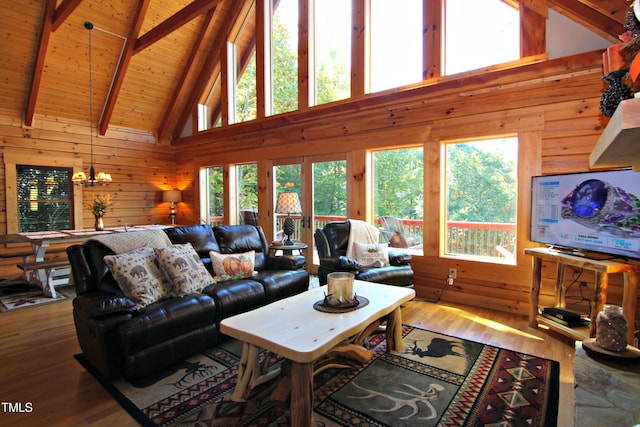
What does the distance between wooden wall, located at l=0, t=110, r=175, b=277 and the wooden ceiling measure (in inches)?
7.8

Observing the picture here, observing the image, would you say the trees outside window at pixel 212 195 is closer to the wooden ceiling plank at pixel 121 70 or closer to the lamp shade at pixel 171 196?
the lamp shade at pixel 171 196

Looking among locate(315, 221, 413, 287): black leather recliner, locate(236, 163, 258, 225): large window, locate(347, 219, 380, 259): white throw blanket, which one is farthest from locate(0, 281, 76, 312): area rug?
locate(347, 219, 380, 259): white throw blanket

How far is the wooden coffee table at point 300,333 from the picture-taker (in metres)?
1.74

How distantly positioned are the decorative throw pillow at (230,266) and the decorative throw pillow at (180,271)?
32 centimetres

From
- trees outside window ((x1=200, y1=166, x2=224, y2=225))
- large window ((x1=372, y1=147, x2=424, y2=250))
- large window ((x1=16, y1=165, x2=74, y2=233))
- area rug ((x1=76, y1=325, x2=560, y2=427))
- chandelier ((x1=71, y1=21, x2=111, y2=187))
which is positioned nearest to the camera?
area rug ((x1=76, y1=325, x2=560, y2=427))

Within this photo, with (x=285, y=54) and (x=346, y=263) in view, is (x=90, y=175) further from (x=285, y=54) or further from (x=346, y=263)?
(x=346, y=263)

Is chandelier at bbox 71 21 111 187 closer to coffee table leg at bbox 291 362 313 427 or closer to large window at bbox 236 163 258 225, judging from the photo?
large window at bbox 236 163 258 225

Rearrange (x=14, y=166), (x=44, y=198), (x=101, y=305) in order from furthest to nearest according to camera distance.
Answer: (x=44, y=198) → (x=14, y=166) → (x=101, y=305)

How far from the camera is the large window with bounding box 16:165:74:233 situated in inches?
228

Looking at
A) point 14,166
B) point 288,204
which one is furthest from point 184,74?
point 288,204

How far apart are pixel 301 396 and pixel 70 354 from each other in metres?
2.18

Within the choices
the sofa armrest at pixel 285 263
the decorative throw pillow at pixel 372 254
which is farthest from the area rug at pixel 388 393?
the decorative throw pillow at pixel 372 254

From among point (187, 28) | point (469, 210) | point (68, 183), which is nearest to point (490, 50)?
point (469, 210)

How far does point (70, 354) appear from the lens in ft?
8.97
